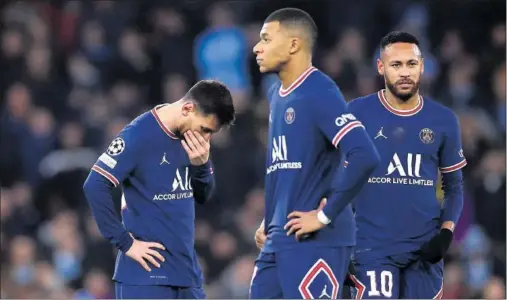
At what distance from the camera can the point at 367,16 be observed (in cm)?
1692

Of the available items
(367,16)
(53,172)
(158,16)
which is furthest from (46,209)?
(367,16)

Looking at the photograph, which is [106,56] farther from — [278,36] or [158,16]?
[278,36]

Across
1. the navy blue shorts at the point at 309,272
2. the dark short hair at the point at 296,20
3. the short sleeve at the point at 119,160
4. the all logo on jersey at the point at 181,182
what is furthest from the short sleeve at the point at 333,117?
the short sleeve at the point at 119,160

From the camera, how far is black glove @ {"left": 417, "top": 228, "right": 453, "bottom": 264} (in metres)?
8.66

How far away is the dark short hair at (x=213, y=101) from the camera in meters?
8.32

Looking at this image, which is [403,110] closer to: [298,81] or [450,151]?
[450,151]

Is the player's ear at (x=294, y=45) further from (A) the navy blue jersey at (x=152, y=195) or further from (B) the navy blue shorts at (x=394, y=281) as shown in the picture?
(B) the navy blue shorts at (x=394, y=281)

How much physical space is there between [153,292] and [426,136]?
81.8 inches

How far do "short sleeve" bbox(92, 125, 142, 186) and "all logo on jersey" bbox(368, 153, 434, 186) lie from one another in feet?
5.34

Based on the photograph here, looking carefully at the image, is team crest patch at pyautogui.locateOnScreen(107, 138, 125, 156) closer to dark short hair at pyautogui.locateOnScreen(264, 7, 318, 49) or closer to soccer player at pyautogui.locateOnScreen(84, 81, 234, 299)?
soccer player at pyautogui.locateOnScreen(84, 81, 234, 299)

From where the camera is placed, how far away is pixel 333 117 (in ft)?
25.5

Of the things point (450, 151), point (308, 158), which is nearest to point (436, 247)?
point (450, 151)

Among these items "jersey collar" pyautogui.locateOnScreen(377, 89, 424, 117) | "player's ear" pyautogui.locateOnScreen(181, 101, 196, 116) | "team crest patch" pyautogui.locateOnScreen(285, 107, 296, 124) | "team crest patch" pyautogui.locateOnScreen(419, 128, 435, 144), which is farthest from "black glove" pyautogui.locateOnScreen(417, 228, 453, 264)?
"player's ear" pyautogui.locateOnScreen(181, 101, 196, 116)

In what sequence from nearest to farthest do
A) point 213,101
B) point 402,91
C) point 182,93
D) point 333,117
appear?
point 333,117 → point 213,101 → point 402,91 → point 182,93
